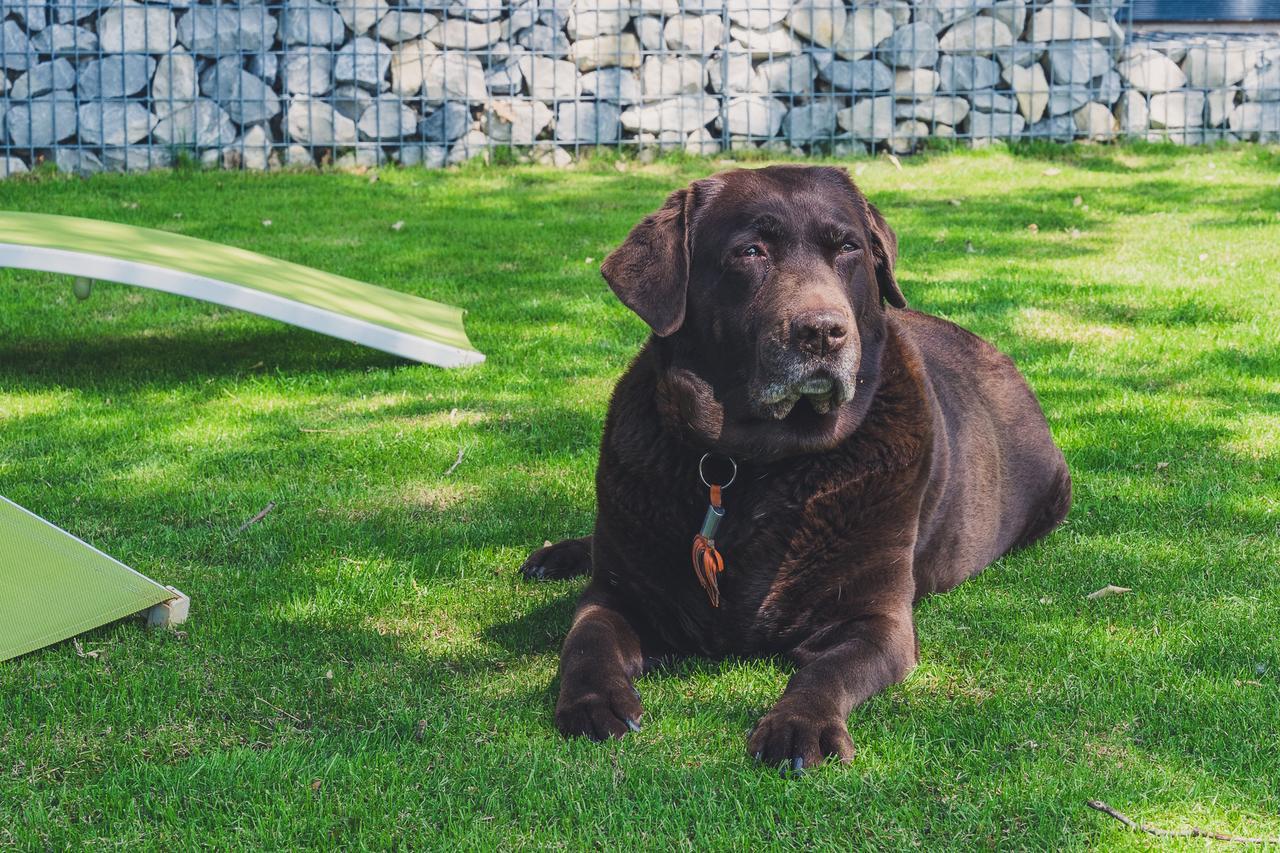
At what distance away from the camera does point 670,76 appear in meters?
12.8

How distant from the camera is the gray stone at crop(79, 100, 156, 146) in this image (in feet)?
39.7

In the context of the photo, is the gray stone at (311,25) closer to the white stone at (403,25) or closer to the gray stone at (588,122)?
the white stone at (403,25)

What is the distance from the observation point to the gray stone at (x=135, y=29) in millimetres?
12172

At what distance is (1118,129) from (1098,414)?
798 centimetres

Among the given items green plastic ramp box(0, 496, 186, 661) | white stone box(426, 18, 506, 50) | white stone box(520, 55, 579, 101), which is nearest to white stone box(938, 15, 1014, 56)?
white stone box(520, 55, 579, 101)

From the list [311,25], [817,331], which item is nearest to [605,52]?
[311,25]

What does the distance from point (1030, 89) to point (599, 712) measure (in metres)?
11.1

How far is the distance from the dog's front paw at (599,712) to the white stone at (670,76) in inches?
404

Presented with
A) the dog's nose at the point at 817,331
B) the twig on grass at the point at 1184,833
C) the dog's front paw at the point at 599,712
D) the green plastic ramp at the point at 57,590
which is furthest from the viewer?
the green plastic ramp at the point at 57,590

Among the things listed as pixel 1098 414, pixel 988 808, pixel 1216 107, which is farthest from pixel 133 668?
pixel 1216 107

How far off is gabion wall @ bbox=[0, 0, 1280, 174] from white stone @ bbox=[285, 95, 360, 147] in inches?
→ 0.7

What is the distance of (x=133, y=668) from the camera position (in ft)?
11.5

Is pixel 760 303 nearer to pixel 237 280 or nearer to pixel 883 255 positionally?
pixel 883 255

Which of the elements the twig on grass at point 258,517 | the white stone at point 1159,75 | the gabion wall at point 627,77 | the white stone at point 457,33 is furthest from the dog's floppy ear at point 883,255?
the white stone at point 1159,75
